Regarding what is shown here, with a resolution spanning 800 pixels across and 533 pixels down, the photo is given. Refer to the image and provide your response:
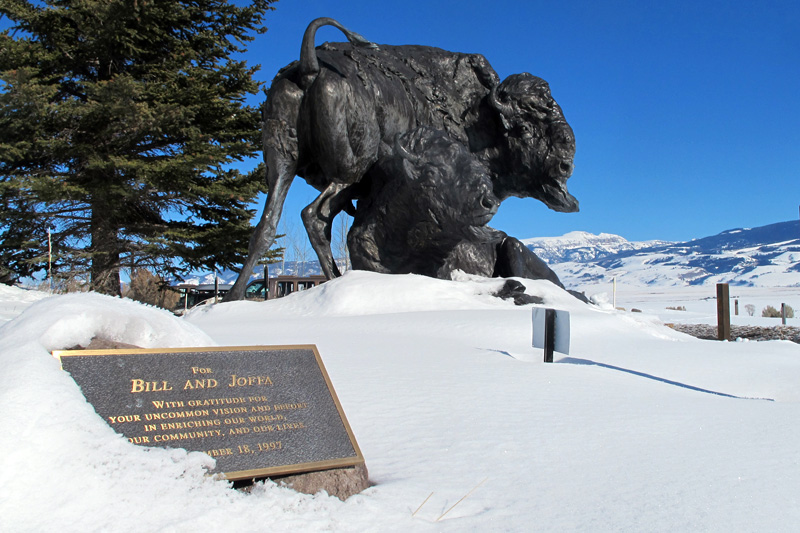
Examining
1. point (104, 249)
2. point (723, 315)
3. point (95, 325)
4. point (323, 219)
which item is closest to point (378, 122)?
point (323, 219)

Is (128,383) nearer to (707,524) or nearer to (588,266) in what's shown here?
(707,524)

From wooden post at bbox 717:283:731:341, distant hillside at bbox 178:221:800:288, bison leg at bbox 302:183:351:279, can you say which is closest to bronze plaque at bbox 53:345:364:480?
bison leg at bbox 302:183:351:279

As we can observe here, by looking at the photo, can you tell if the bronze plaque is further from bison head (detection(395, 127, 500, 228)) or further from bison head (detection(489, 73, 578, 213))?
bison head (detection(489, 73, 578, 213))

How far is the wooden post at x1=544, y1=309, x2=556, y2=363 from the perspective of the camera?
422 centimetres

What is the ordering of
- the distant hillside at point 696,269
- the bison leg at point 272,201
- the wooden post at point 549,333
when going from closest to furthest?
1. the wooden post at point 549,333
2. the bison leg at point 272,201
3. the distant hillside at point 696,269

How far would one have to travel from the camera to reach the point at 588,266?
141250 mm

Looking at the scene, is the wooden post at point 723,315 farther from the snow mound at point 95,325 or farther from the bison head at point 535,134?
the snow mound at point 95,325

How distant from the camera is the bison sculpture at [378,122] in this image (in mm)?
7017

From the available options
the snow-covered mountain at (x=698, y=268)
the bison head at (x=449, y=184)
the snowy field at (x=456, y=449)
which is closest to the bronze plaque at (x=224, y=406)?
the snowy field at (x=456, y=449)

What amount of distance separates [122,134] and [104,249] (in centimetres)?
256

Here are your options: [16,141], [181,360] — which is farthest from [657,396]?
[16,141]

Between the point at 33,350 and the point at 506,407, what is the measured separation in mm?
1963

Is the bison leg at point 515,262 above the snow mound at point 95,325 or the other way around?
above

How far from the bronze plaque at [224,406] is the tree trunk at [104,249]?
12280 mm
